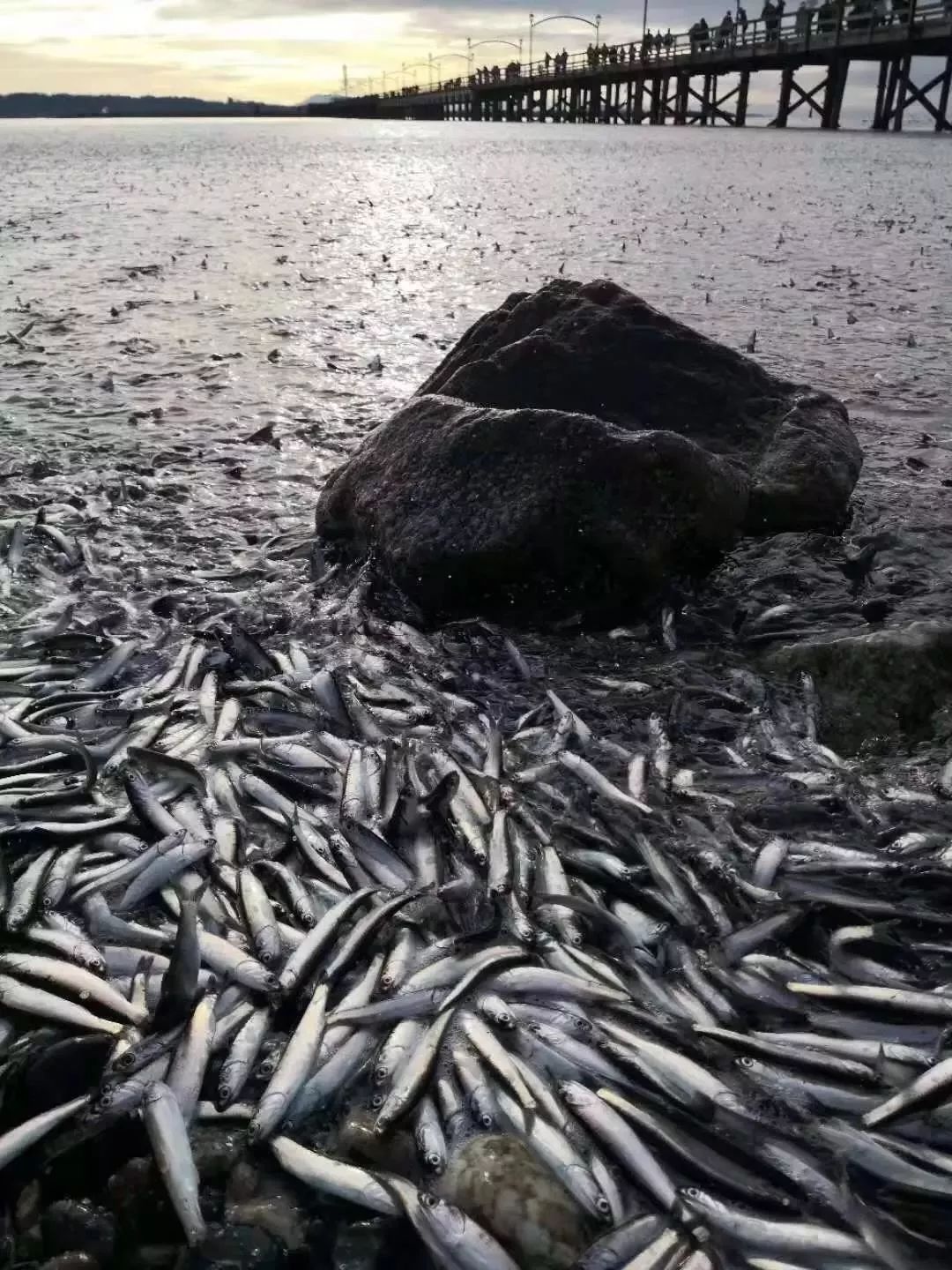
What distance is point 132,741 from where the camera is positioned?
6035 millimetres

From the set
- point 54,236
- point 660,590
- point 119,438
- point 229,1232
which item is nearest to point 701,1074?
point 229,1232

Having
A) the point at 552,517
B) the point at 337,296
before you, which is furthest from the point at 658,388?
the point at 337,296

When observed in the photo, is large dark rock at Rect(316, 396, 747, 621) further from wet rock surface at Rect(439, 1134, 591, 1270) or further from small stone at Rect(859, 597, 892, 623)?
wet rock surface at Rect(439, 1134, 591, 1270)

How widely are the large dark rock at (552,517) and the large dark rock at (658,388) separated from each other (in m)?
1.31

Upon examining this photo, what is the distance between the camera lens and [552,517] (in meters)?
7.55

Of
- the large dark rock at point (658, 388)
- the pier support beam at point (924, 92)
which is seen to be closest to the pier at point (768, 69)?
the pier support beam at point (924, 92)

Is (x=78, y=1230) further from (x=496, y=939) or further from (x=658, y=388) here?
(x=658, y=388)

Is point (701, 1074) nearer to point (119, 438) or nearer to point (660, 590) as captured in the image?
point (660, 590)

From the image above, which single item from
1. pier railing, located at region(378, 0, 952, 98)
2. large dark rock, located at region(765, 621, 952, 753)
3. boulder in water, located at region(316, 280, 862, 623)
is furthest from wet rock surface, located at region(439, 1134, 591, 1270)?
pier railing, located at region(378, 0, 952, 98)

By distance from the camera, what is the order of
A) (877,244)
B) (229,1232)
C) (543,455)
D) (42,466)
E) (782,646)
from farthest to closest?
1. (877,244)
2. (42,466)
3. (543,455)
4. (782,646)
5. (229,1232)

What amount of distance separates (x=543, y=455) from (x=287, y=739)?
3.13m

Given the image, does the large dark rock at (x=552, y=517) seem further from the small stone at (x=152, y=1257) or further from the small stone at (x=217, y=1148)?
the small stone at (x=152, y=1257)

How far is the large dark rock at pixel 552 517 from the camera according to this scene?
24.8 feet

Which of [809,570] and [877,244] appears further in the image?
[877,244]
